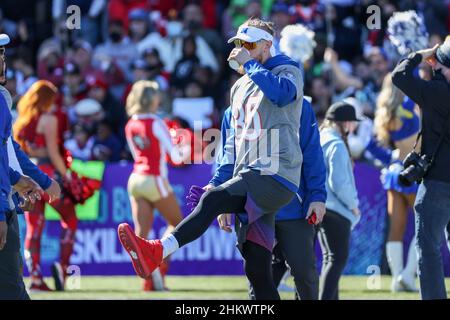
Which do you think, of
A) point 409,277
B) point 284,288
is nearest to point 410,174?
point 409,277

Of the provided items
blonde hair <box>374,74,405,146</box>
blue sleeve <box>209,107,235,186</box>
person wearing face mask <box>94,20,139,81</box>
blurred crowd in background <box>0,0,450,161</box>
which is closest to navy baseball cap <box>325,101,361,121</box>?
blonde hair <box>374,74,405,146</box>

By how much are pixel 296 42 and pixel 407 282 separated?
2.73 metres

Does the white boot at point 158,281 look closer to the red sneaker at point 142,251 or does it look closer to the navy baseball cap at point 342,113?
the navy baseball cap at point 342,113

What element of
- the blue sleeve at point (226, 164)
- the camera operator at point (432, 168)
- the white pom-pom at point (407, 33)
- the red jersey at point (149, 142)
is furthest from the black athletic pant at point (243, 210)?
the red jersey at point (149, 142)

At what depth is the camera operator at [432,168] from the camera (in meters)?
8.68

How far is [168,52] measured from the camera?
18625mm

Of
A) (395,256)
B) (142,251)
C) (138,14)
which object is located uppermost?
(138,14)

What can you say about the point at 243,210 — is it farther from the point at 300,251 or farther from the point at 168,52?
the point at 168,52

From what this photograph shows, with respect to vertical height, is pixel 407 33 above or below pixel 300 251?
above

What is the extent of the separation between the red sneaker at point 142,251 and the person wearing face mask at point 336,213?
2.69 metres

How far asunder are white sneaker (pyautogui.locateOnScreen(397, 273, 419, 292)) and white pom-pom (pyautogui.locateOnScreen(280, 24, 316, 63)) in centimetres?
247

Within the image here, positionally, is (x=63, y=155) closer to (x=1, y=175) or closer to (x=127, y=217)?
(x=127, y=217)

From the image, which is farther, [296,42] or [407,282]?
[407,282]
